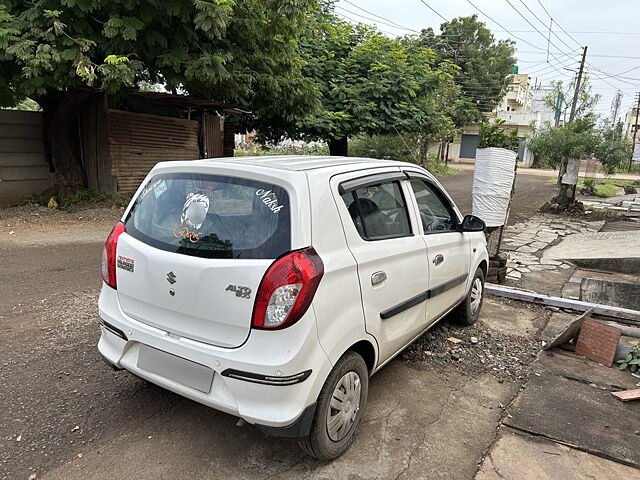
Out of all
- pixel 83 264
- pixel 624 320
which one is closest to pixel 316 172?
pixel 624 320

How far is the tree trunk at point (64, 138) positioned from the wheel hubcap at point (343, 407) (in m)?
9.18

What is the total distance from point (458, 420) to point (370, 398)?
1.95ft

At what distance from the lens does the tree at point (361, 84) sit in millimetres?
11250

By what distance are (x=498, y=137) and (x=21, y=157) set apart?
953 centimetres

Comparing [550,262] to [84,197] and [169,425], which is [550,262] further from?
[84,197]

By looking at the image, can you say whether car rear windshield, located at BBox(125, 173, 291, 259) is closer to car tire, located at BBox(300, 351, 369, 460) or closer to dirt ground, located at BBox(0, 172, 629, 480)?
car tire, located at BBox(300, 351, 369, 460)

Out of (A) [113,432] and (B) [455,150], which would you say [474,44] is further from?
(A) [113,432]

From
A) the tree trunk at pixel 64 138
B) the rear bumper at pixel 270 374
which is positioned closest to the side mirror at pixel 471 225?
the rear bumper at pixel 270 374

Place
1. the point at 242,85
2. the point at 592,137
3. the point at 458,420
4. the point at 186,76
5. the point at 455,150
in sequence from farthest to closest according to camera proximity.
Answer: the point at 455,150
the point at 592,137
the point at 242,85
the point at 186,76
the point at 458,420

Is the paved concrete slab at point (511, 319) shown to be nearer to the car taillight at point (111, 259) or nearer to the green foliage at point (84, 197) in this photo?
the car taillight at point (111, 259)

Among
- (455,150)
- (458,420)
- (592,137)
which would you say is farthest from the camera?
(455,150)

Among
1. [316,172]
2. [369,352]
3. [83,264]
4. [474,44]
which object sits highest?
[474,44]

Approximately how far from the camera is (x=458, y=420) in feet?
9.58

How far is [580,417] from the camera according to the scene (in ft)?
9.77
